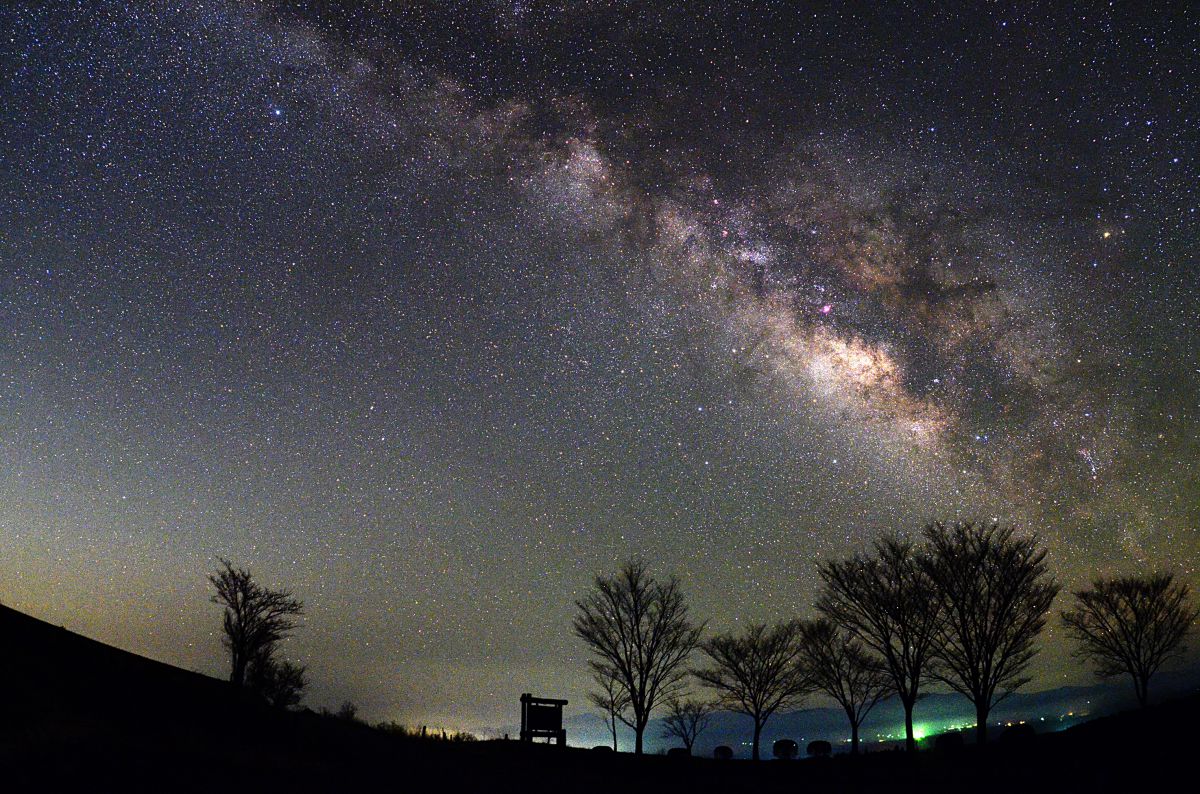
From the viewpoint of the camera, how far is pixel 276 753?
1408 cm

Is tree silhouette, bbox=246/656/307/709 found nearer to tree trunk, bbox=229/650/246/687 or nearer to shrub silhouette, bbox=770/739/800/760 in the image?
tree trunk, bbox=229/650/246/687

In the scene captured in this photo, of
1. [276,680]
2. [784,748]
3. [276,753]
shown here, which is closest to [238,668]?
[276,680]

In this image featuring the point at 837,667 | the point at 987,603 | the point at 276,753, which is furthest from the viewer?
the point at 837,667

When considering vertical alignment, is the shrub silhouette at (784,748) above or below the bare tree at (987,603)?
below

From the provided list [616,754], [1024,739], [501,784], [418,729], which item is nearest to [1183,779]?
[1024,739]

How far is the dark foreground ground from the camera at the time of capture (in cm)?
1070

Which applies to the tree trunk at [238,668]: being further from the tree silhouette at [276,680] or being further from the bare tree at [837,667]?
the bare tree at [837,667]

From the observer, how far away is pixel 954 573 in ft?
102

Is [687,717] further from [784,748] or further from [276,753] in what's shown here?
[276,753]

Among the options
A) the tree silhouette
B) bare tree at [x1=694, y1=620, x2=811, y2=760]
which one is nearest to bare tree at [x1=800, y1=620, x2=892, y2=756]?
bare tree at [x1=694, y1=620, x2=811, y2=760]

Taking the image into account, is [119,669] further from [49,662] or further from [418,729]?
[418,729]

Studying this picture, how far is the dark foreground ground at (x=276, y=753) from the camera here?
10695 millimetres

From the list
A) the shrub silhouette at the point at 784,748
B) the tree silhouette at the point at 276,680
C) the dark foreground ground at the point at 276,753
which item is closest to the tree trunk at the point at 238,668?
the tree silhouette at the point at 276,680

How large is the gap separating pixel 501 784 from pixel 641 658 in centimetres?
2933
